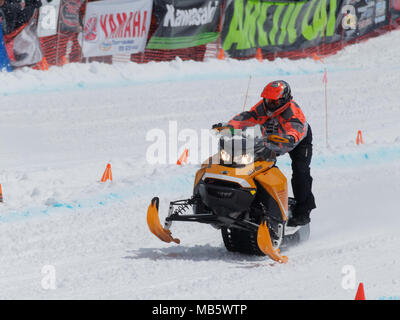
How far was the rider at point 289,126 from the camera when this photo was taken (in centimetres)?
700

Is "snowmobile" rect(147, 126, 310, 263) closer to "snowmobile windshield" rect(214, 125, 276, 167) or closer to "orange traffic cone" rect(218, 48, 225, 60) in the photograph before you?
"snowmobile windshield" rect(214, 125, 276, 167)

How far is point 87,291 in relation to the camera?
19.2 ft

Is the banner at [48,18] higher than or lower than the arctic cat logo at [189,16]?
lower

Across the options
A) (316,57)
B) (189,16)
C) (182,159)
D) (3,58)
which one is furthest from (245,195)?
(316,57)

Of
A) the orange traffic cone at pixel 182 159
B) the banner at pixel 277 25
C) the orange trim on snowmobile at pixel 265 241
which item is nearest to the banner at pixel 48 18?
the banner at pixel 277 25

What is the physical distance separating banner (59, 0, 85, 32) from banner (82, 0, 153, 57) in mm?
207

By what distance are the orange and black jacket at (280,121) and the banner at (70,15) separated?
9.32m

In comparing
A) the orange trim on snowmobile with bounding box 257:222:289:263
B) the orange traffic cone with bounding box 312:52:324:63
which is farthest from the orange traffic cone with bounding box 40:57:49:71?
the orange trim on snowmobile with bounding box 257:222:289:263

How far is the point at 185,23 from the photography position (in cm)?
1789

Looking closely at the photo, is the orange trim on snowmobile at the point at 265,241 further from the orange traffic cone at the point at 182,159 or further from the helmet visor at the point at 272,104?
the orange traffic cone at the point at 182,159

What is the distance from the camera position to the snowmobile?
21.4 ft

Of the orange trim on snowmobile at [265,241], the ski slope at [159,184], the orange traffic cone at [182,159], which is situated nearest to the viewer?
the ski slope at [159,184]

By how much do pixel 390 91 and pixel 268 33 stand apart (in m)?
4.17
